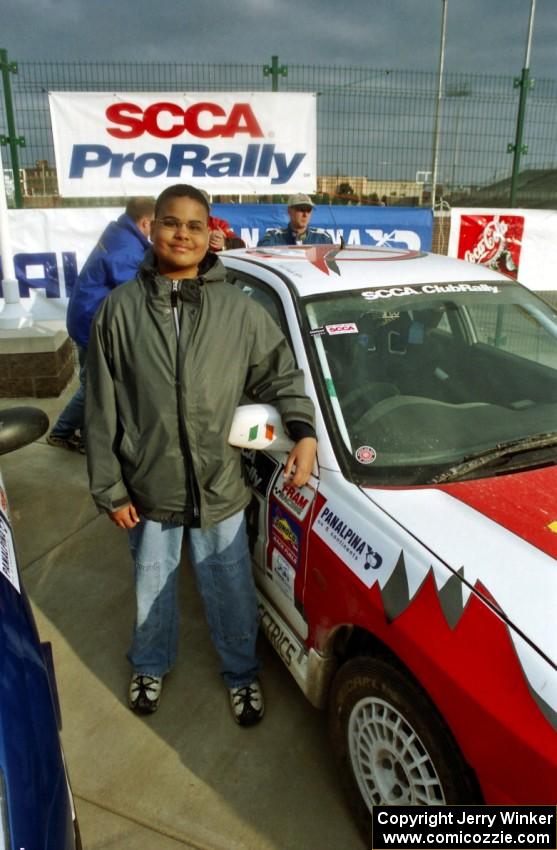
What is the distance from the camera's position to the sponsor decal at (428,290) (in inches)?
103

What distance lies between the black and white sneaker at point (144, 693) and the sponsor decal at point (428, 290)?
5.96 feet

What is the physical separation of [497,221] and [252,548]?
6.04m

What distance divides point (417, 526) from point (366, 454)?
1.27 feet

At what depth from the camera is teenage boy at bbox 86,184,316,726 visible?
2.14 metres

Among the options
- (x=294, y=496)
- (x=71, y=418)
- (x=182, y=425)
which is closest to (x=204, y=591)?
(x=294, y=496)

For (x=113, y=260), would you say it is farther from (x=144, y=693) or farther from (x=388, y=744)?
(x=388, y=744)

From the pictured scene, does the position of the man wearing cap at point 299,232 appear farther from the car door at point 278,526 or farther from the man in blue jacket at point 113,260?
the car door at point 278,526

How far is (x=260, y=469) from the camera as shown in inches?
102

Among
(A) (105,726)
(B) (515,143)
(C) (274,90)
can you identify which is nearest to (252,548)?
(A) (105,726)

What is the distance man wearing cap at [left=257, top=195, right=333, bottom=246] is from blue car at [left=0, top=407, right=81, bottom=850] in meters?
4.35

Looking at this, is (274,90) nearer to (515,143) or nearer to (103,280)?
(515,143)

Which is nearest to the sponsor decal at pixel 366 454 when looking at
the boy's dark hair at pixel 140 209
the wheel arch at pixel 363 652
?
the wheel arch at pixel 363 652

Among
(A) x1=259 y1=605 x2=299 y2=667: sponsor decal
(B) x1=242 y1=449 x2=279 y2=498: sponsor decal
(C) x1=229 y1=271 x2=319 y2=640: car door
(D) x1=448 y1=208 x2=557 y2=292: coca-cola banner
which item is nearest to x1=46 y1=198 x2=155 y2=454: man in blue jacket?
(C) x1=229 y1=271 x2=319 y2=640: car door

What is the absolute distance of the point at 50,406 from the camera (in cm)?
619
